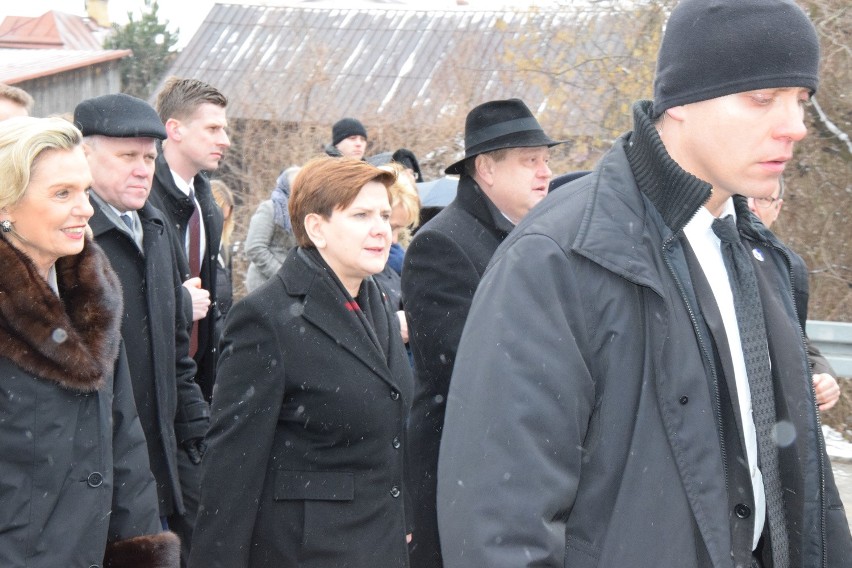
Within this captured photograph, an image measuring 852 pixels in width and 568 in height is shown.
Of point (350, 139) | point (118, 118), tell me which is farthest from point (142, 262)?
point (350, 139)

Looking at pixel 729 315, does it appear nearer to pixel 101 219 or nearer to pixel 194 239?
pixel 101 219

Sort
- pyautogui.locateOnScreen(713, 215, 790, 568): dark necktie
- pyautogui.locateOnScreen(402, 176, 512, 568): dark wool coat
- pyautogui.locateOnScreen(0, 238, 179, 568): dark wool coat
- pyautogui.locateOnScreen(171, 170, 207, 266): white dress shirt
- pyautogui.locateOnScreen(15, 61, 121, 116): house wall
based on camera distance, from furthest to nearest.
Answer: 1. pyautogui.locateOnScreen(15, 61, 121, 116): house wall
2. pyautogui.locateOnScreen(171, 170, 207, 266): white dress shirt
3. pyautogui.locateOnScreen(402, 176, 512, 568): dark wool coat
4. pyautogui.locateOnScreen(0, 238, 179, 568): dark wool coat
5. pyautogui.locateOnScreen(713, 215, 790, 568): dark necktie

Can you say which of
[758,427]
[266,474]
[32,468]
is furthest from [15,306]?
[758,427]

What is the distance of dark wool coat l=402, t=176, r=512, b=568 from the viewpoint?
Answer: 4262mm

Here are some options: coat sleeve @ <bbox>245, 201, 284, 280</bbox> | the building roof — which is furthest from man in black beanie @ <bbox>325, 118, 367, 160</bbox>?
the building roof

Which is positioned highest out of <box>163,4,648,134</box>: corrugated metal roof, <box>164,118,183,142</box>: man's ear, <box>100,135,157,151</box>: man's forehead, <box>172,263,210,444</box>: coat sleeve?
<box>100,135,157,151</box>: man's forehead

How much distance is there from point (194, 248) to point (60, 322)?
2.25 m

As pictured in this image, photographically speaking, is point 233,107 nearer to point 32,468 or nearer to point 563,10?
point 563,10

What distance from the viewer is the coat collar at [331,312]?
149 inches

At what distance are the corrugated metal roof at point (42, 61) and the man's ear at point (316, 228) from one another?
23.0 metres

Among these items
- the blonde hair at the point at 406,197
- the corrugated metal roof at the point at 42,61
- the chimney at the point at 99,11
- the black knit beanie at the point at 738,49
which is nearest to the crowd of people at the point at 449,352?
the black knit beanie at the point at 738,49

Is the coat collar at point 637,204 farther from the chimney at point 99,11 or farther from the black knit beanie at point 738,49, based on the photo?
the chimney at point 99,11

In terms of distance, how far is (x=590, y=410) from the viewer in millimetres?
2094

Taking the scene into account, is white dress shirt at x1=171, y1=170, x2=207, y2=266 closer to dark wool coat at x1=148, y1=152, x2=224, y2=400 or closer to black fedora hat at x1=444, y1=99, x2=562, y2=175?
dark wool coat at x1=148, y1=152, x2=224, y2=400
